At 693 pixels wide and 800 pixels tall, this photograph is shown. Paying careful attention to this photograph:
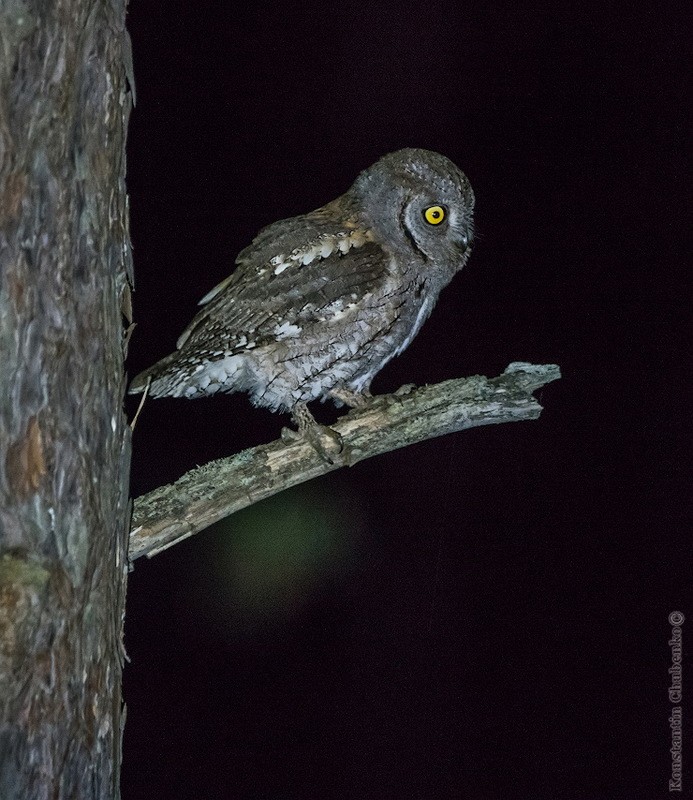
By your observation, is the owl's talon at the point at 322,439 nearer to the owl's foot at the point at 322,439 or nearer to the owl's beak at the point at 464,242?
the owl's foot at the point at 322,439

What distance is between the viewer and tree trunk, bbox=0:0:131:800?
114 cm

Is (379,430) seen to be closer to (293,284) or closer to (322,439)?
(322,439)

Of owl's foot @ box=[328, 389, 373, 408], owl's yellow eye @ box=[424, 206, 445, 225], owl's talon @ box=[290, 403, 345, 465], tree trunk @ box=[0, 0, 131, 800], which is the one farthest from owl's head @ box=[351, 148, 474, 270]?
tree trunk @ box=[0, 0, 131, 800]

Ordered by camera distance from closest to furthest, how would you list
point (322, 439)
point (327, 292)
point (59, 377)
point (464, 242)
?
point (59, 377) → point (322, 439) → point (327, 292) → point (464, 242)

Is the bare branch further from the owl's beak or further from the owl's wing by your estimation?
the owl's beak

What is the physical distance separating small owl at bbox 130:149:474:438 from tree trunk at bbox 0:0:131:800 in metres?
0.79

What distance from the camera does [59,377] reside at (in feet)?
3.95

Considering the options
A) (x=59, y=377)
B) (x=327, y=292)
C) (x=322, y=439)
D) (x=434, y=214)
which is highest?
(x=434, y=214)

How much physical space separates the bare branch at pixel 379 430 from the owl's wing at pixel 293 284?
10.6 inches

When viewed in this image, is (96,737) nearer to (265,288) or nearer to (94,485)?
(94,485)

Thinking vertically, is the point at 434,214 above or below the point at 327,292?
above

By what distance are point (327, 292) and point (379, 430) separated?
0.35 metres

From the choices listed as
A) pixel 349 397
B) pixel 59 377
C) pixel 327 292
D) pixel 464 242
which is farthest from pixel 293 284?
pixel 59 377

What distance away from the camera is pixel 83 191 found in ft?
4.01
